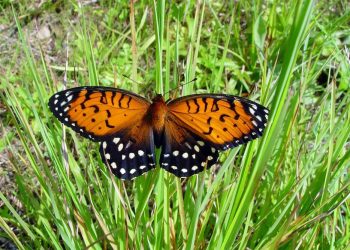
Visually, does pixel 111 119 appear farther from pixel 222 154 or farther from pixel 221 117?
pixel 222 154

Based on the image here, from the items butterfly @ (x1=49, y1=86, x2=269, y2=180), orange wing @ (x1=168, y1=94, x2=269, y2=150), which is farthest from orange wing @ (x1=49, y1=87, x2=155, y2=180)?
orange wing @ (x1=168, y1=94, x2=269, y2=150)

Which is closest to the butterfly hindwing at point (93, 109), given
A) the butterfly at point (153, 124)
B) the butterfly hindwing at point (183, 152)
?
the butterfly at point (153, 124)

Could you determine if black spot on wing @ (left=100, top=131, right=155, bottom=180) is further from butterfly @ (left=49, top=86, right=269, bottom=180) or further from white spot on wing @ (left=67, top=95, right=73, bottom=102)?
white spot on wing @ (left=67, top=95, right=73, bottom=102)

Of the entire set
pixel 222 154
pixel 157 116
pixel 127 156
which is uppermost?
pixel 157 116

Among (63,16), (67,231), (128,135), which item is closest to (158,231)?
(67,231)

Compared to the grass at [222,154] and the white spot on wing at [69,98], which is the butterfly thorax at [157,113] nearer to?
the grass at [222,154]

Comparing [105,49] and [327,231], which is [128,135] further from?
[105,49]

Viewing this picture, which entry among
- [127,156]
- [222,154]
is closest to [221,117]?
[127,156]
